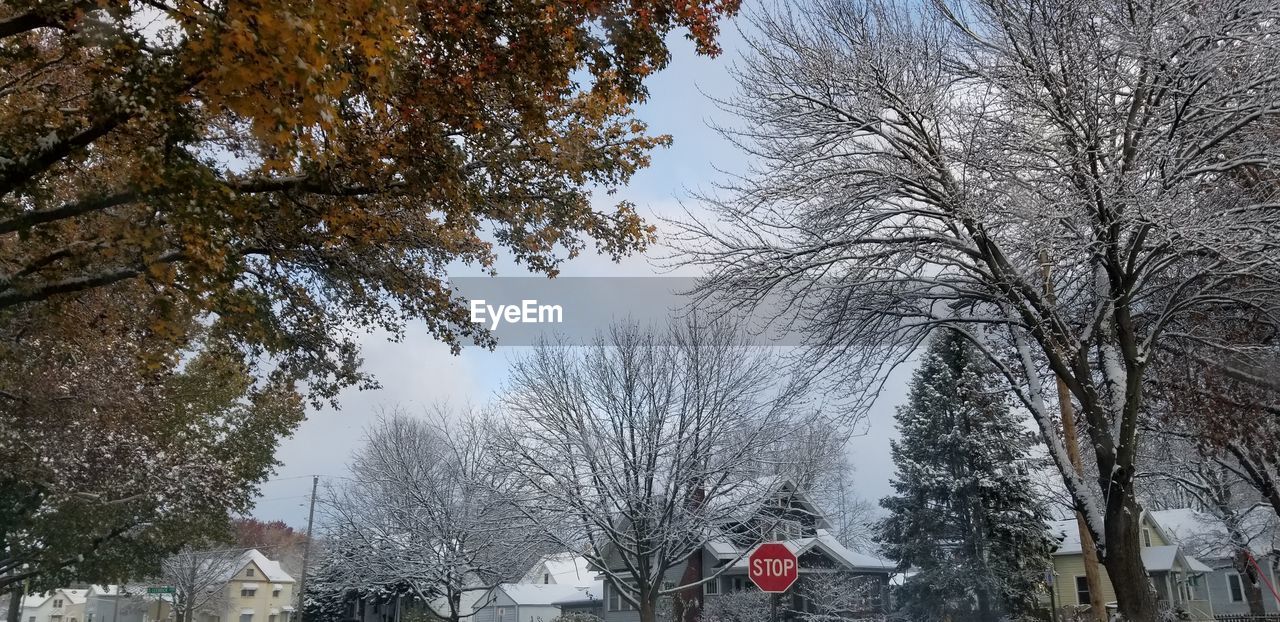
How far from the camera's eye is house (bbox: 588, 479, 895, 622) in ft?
85.6

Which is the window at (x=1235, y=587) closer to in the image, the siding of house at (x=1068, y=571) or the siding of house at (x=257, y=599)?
the siding of house at (x=1068, y=571)

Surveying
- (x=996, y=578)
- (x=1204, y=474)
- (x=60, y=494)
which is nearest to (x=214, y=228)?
A: (x=60, y=494)

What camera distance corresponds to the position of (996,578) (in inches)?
1070

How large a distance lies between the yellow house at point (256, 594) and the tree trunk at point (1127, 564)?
6673 centimetres

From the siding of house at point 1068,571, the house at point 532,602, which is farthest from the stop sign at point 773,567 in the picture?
the house at point 532,602

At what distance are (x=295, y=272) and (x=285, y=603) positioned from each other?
74.2 meters

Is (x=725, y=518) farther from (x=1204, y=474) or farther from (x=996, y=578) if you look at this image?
(x=1204, y=474)

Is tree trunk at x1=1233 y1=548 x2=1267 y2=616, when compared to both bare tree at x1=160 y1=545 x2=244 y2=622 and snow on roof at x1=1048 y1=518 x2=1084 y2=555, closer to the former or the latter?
snow on roof at x1=1048 y1=518 x2=1084 y2=555

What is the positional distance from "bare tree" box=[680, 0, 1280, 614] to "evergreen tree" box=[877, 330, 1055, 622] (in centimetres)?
1550

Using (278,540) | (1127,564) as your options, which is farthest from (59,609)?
(1127,564)

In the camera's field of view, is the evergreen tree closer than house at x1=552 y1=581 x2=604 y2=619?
Yes

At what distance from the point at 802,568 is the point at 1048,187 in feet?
81.3

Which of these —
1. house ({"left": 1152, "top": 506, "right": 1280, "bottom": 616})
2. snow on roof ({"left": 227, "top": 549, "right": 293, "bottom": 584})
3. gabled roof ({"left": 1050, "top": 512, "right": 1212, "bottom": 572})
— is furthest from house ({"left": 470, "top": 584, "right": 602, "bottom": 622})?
house ({"left": 1152, "top": 506, "right": 1280, "bottom": 616})

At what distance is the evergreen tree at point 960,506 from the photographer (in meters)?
27.6
